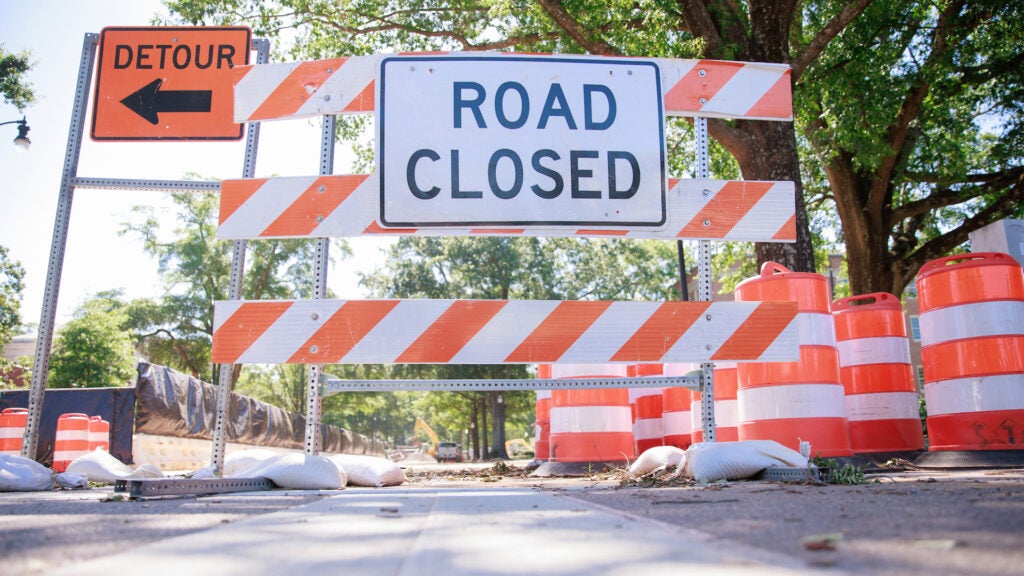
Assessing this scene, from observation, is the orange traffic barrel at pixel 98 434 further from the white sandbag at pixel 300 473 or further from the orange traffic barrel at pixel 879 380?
the orange traffic barrel at pixel 879 380

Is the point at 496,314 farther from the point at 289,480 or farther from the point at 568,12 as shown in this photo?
the point at 568,12

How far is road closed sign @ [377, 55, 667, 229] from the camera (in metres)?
5.00

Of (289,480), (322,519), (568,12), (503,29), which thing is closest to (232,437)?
(503,29)

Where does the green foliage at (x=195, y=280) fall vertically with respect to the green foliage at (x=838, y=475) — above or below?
above

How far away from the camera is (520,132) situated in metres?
5.08

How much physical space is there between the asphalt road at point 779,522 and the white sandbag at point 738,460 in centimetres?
53

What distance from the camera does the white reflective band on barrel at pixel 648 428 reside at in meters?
12.2

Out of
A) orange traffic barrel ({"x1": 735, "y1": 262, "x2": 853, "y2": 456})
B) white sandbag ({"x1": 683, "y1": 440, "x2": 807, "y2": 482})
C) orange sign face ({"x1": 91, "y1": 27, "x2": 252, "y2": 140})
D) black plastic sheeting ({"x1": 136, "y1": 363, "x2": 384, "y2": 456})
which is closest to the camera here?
white sandbag ({"x1": 683, "y1": 440, "x2": 807, "y2": 482})

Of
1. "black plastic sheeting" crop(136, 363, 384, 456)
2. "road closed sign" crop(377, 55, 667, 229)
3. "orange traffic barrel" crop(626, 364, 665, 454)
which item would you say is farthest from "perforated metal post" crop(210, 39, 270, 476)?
"black plastic sheeting" crop(136, 363, 384, 456)

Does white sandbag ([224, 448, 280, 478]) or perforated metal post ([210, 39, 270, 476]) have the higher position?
perforated metal post ([210, 39, 270, 476])

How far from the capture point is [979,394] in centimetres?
651

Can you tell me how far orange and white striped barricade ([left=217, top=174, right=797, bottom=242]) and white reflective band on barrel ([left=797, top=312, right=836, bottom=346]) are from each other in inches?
46.2

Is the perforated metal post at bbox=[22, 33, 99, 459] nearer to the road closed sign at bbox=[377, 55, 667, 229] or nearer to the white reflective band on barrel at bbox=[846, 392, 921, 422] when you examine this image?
the road closed sign at bbox=[377, 55, 667, 229]

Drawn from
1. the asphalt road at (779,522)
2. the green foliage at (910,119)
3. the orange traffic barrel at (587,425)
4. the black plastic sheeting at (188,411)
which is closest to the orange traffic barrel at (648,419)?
the orange traffic barrel at (587,425)
